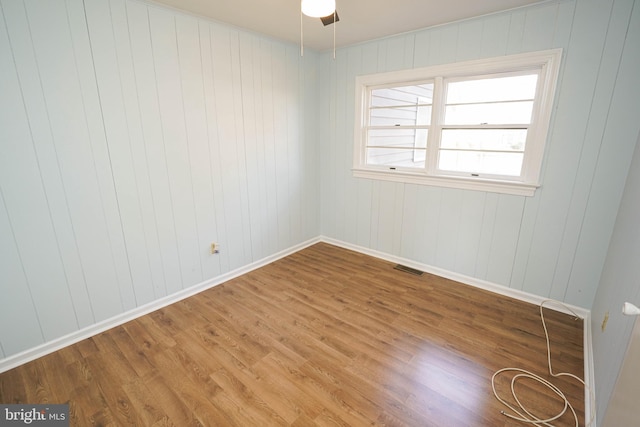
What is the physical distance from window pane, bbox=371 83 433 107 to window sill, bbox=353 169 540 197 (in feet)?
2.91

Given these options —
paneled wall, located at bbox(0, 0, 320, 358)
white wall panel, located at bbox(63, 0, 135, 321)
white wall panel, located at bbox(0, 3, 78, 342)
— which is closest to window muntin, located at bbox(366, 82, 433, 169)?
paneled wall, located at bbox(0, 0, 320, 358)

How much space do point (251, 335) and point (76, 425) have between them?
3.61 feet

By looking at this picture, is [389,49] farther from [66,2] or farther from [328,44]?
[66,2]

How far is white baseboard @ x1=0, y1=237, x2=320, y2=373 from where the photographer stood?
2045mm

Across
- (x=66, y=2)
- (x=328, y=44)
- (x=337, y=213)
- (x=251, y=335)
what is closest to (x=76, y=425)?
(x=251, y=335)

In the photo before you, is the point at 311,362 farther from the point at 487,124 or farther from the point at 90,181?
the point at 487,124

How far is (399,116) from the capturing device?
405 centimetres

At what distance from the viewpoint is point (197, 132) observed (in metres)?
2.77

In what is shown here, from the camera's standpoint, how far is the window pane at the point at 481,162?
277 centimetres

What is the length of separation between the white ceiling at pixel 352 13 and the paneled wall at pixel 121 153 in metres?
0.20

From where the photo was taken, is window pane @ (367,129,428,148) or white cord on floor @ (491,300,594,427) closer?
white cord on floor @ (491,300,594,427)

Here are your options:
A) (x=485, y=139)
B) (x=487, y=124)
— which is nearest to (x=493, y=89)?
(x=487, y=124)

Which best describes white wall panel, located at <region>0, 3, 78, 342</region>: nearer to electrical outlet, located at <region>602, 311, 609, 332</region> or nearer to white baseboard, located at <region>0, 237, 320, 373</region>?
white baseboard, located at <region>0, 237, 320, 373</region>

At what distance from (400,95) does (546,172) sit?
2.03 meters
